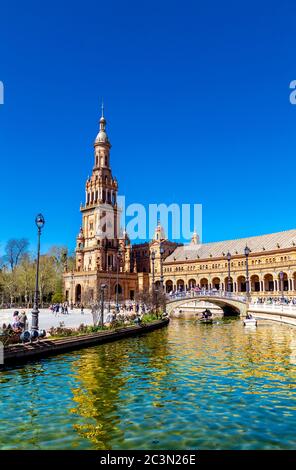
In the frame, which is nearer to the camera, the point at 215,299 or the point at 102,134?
the point at 215,299

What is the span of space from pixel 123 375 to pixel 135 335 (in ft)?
52.5

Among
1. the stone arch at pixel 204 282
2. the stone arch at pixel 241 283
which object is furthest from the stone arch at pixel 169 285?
the stone arch at pixel 241 283

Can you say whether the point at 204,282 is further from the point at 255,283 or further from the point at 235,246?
the point at 255,283

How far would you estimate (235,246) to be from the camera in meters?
103

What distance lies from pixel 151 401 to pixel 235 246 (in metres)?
92.4

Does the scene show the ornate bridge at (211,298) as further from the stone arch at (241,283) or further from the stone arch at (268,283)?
the stone arch at (241,283)

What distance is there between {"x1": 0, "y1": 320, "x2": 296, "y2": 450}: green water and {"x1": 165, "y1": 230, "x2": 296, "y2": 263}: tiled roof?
7037 centimetres

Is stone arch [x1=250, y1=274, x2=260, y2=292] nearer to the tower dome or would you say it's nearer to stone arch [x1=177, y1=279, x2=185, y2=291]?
stone arch [x1=177, y1=279, x2=185, y2=291]

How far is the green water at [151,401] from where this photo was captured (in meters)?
10.1

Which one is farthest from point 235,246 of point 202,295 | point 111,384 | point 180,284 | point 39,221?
point 111,384

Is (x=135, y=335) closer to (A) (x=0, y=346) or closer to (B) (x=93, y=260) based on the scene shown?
(A) (x=0, y=346)

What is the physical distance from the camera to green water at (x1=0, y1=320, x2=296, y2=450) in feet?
33.1

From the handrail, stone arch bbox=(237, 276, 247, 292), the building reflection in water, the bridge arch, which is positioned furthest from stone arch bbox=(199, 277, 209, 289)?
the building reflection in water

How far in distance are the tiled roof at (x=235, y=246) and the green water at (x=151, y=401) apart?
70.4m
